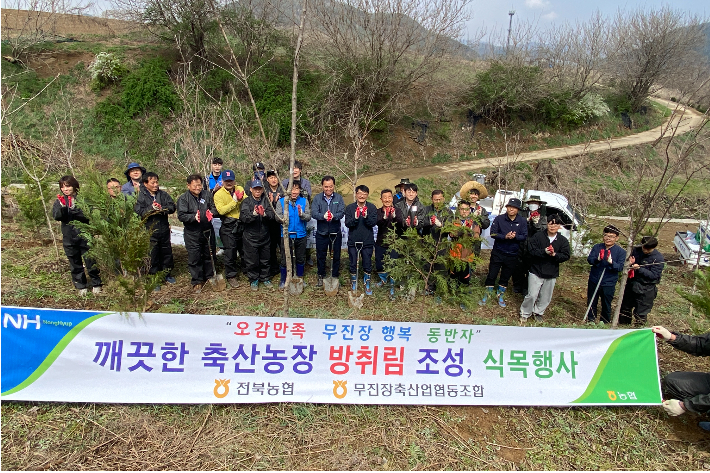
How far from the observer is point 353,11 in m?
16.1

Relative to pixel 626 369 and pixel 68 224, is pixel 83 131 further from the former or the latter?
pixel 626 369

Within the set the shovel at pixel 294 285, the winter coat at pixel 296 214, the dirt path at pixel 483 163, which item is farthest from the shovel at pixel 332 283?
the dirt path at pixel 483 163

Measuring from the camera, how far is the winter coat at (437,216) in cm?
529

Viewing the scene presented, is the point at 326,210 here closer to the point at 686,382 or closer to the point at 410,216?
the point at 410,216

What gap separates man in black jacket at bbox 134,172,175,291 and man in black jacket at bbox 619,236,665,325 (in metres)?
5.97

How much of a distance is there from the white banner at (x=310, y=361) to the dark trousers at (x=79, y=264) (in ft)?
6.27

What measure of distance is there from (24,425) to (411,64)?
17.5 m

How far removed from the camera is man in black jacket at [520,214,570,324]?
5137mm

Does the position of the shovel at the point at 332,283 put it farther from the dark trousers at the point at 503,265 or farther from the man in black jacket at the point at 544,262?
the man in black jacket at the point at 544,262

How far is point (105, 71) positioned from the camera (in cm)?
1633

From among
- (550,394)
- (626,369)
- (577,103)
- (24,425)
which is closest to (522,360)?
(550,394)

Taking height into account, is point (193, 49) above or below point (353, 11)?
below

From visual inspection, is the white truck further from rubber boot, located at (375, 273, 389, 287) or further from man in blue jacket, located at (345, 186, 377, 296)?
man in blue jacket, located at (345, 186, 377, 296)

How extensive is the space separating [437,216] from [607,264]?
2196 millimetres
